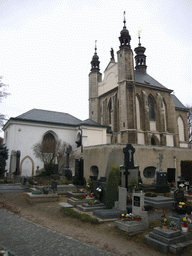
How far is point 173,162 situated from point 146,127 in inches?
348

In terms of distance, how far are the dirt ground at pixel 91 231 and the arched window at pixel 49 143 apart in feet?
53.9

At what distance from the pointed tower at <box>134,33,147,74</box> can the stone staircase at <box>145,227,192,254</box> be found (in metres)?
41.2

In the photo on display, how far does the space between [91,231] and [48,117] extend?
25.4 meters

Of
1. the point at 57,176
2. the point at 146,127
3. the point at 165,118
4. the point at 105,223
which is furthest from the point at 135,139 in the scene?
the point at 105,223

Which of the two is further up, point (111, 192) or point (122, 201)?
point (111, 192)

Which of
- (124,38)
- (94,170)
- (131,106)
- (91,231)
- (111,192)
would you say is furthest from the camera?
(124,38)

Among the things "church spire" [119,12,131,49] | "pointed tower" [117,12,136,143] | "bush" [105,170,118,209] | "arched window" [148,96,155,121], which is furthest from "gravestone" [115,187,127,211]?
"church spire" [119,12,131,49]

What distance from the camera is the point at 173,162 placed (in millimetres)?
23375

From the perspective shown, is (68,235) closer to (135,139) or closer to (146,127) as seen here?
(135,139)

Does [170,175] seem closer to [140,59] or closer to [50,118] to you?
[50,118]

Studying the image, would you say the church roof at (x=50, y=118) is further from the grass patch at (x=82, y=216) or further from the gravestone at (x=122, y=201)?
the gravestone at (x=122, y=201)

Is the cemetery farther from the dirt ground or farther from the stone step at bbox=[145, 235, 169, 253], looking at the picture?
the dirt ground

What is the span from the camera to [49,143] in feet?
89.8

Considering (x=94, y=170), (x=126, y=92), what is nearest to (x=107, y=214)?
(x=94, y=170)
